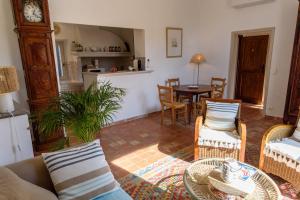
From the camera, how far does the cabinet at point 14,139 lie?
2.19m

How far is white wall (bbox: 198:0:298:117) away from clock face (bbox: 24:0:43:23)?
13.2 feet

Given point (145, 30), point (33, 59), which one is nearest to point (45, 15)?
point (33, 59)

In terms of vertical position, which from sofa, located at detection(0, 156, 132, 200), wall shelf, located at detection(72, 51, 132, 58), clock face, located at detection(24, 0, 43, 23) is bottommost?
sofa, located at detection(0, 156, 132, 200)

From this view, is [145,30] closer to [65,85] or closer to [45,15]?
[45,15]

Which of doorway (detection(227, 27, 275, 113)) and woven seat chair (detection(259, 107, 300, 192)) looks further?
doorway (detection(227, 27, 275, 113))

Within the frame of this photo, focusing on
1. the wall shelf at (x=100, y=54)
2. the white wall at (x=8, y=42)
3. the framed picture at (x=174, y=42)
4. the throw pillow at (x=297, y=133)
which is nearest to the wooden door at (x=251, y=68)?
the framed picture at (x=174, y=42)

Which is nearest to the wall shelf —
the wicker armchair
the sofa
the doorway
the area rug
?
the doorway

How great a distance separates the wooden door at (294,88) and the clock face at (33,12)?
4.02 m

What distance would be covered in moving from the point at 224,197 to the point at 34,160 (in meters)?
1.36

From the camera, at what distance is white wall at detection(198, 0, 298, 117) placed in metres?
3.99

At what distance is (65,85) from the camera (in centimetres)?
515

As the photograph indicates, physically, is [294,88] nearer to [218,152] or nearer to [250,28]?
[250,28]

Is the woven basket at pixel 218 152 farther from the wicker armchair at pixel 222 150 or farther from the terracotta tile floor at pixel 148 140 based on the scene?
the terracotta tile floor at pixel 148 140

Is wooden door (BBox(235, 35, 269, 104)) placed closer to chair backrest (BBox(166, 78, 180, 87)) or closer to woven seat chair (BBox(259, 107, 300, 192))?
chair backrest (BBox(166, 78, 180, 87))
